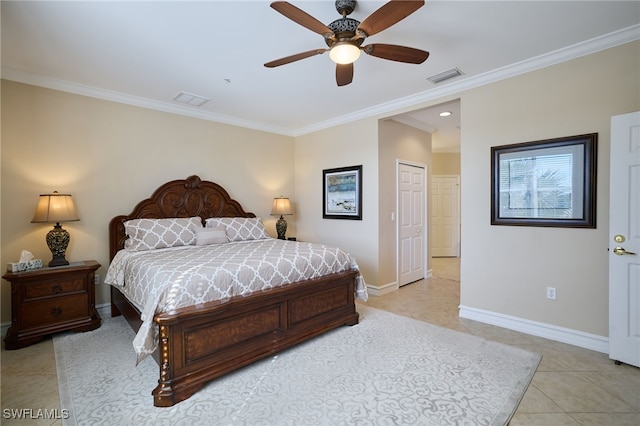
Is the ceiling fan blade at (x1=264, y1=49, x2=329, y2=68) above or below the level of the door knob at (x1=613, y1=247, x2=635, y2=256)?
above

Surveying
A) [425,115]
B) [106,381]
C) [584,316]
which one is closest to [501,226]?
[584,316]

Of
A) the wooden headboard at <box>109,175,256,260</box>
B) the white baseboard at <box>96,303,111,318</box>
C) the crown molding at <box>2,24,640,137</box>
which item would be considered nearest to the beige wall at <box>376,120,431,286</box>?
the crown molding at <box>2,24,640,137</box>

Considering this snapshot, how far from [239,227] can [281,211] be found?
3.42 feet

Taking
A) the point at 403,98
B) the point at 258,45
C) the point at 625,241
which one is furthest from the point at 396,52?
the point at 625,241

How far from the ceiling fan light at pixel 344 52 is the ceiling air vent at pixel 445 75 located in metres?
1.47

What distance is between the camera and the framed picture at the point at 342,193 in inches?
186

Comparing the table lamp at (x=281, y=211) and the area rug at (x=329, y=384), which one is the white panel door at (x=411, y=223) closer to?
the table lamp at (x=281, y=211)

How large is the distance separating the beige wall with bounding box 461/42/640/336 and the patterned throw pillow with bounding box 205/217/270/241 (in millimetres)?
2755

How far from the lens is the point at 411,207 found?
520cm

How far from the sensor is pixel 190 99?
4059 millimetres

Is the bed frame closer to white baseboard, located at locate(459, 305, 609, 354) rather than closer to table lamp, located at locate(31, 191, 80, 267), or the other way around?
table lamp, located at locate(31, 191, 80, 267)

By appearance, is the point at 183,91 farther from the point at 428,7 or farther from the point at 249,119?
the point at 428,7

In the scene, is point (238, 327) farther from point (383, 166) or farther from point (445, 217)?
point (445, 217)

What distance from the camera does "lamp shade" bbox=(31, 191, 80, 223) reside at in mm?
3145
